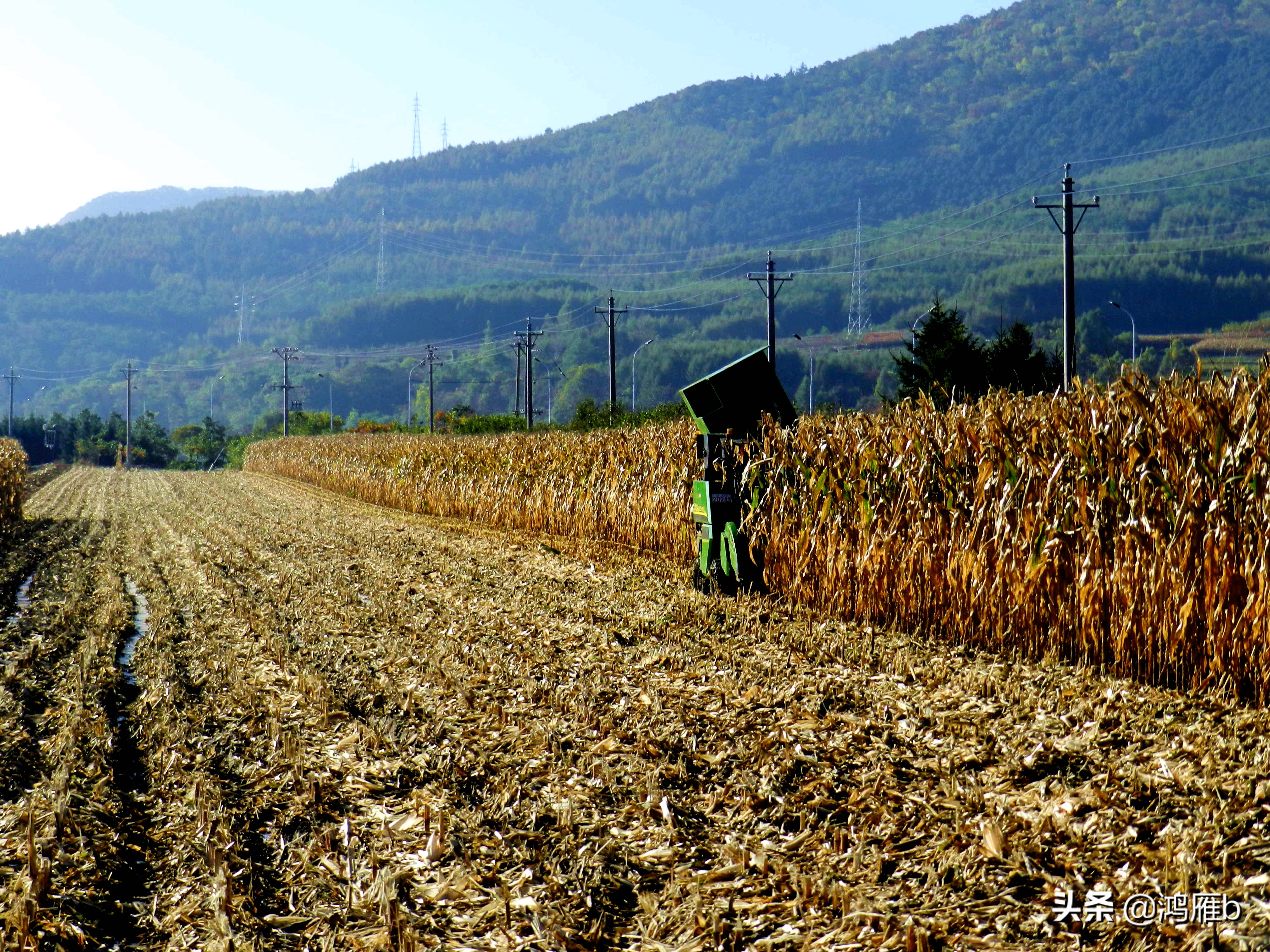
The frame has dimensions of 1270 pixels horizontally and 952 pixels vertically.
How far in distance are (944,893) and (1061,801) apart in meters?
0.98

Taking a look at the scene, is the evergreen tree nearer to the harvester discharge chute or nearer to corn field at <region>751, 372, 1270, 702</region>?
the harvester discharge chute

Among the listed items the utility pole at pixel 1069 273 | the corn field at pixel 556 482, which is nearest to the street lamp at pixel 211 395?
the corn field at pixel 556 482

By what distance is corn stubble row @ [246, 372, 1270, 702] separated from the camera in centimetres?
652

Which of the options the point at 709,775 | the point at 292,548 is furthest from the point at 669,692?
the point at 292,548

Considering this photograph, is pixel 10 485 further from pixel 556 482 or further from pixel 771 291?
pixel 771 291

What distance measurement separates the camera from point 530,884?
14.3 ft

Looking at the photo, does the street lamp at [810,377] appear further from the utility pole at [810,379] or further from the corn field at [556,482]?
the corn field at [556,482]

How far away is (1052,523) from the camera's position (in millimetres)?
7742

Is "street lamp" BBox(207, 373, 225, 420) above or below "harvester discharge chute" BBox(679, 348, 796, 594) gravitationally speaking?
above

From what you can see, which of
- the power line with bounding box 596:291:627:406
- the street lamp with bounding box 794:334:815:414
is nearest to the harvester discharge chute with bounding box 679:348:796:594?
the power line with bounding box 596:291:627:406

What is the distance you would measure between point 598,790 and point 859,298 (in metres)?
100

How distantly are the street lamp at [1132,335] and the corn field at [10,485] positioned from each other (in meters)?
21.7

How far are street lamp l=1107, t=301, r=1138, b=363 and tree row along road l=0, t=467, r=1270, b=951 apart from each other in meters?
3.31

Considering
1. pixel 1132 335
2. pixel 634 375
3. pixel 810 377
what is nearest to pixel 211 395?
pixel 634 375
